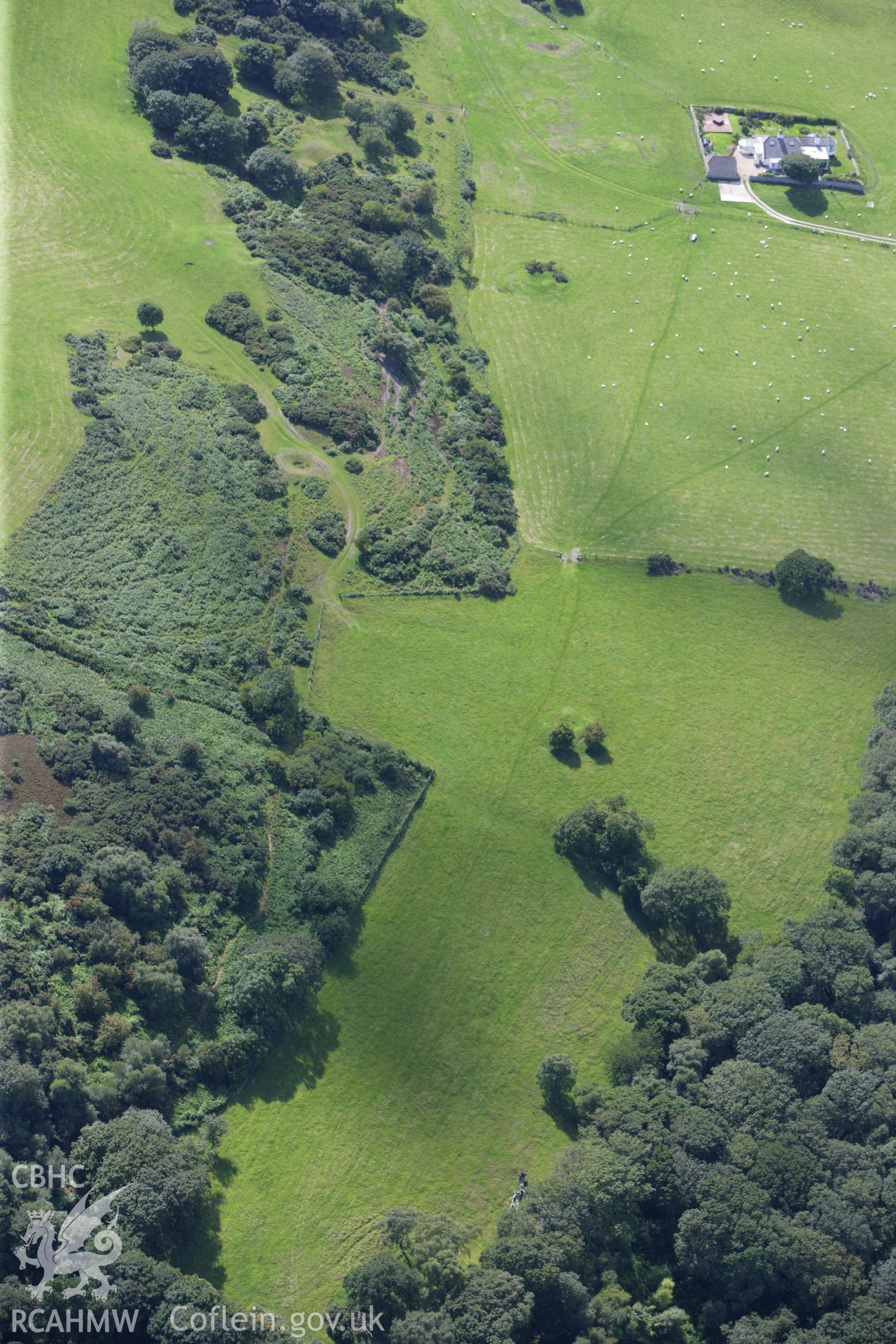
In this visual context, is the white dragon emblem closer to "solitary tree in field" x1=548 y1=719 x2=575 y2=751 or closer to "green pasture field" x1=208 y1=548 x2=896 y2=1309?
"green pasture field" x1=208 y1=548 x2=896 y2=1309

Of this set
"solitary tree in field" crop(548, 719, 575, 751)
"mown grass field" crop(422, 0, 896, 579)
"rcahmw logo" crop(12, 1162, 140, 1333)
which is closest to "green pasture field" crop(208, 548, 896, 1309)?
"solitary tree in field" crop(548, 719, 575, 751)

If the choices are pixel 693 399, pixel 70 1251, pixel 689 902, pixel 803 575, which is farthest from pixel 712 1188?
pixel 693 399

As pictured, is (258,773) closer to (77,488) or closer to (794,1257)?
(77,488)

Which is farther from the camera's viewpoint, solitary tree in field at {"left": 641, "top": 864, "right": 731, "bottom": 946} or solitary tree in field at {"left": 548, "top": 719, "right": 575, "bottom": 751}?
solitary tree in field at {"left": 548, "top": 719, "right": 575, "bottom": 751}

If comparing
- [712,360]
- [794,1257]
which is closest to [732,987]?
[794,1257]

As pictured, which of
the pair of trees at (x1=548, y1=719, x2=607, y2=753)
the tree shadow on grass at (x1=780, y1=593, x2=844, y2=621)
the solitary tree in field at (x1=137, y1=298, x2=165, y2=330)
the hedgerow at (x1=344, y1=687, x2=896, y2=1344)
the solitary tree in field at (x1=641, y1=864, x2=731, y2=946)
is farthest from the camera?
the solitary tree in field at (x1=137, y1=298, x2=165, y2=330)

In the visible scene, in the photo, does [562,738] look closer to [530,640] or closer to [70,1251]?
[530,640]
